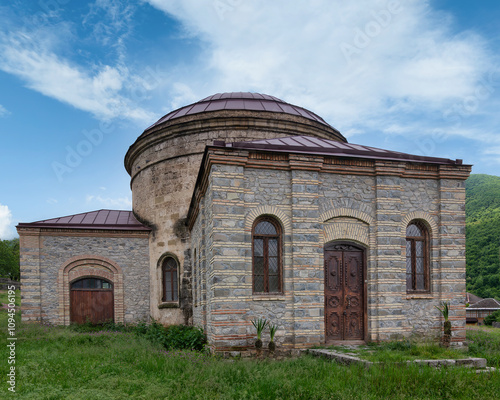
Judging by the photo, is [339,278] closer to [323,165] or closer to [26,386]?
[323,165]

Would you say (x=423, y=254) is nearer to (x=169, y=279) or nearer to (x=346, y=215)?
(x=346, y=215)

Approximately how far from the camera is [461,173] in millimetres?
10930

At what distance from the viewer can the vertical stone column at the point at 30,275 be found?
50.7 feet

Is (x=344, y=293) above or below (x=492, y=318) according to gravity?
above

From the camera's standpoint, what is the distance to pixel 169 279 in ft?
54.5

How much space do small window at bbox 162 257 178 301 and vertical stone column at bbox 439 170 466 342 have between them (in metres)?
10.0

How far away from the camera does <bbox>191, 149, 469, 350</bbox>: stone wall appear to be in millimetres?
9117

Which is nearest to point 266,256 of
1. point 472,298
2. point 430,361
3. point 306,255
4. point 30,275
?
point 306,255

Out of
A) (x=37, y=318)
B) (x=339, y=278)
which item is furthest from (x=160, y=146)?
(x=339, y=278)

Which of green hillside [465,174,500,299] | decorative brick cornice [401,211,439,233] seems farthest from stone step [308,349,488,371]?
green hillside [465,174,500,299]

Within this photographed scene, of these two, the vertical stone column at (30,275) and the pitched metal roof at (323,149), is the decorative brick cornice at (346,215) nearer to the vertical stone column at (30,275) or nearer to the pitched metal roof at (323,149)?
the pitched metal roof at (323,149)

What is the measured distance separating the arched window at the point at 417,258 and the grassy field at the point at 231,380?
3.69 meters

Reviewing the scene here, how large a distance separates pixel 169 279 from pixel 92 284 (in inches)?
126

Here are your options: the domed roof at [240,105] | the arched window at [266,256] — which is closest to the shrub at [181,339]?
the arched window at [266,256]
